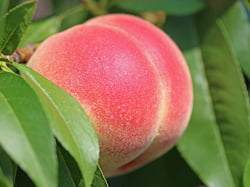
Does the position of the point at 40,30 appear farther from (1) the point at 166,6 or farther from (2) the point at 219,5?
(2) the point at 219,5

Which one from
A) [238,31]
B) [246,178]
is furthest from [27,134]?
[238,31]

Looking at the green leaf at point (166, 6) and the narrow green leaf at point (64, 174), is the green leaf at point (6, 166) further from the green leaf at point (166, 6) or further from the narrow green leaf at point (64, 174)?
the green leaf at point (166, 6)

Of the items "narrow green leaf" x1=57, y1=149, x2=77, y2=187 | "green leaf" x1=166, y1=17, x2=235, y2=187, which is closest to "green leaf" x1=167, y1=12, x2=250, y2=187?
"green leaf" x1=166, y1=17, x2=235, y2=187

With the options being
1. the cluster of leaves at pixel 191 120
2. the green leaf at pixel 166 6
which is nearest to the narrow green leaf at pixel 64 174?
the cluster of leaves at pixel 191 120

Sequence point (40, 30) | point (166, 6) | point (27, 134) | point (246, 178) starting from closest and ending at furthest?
point (27, 134), point (246, 178), point (40, 30), point (166, 6)

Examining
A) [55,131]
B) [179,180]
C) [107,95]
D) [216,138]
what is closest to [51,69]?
[107,95]

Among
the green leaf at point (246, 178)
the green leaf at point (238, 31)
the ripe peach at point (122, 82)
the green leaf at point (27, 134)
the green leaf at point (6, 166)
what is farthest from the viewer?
the green leaf at point (238, 31)
